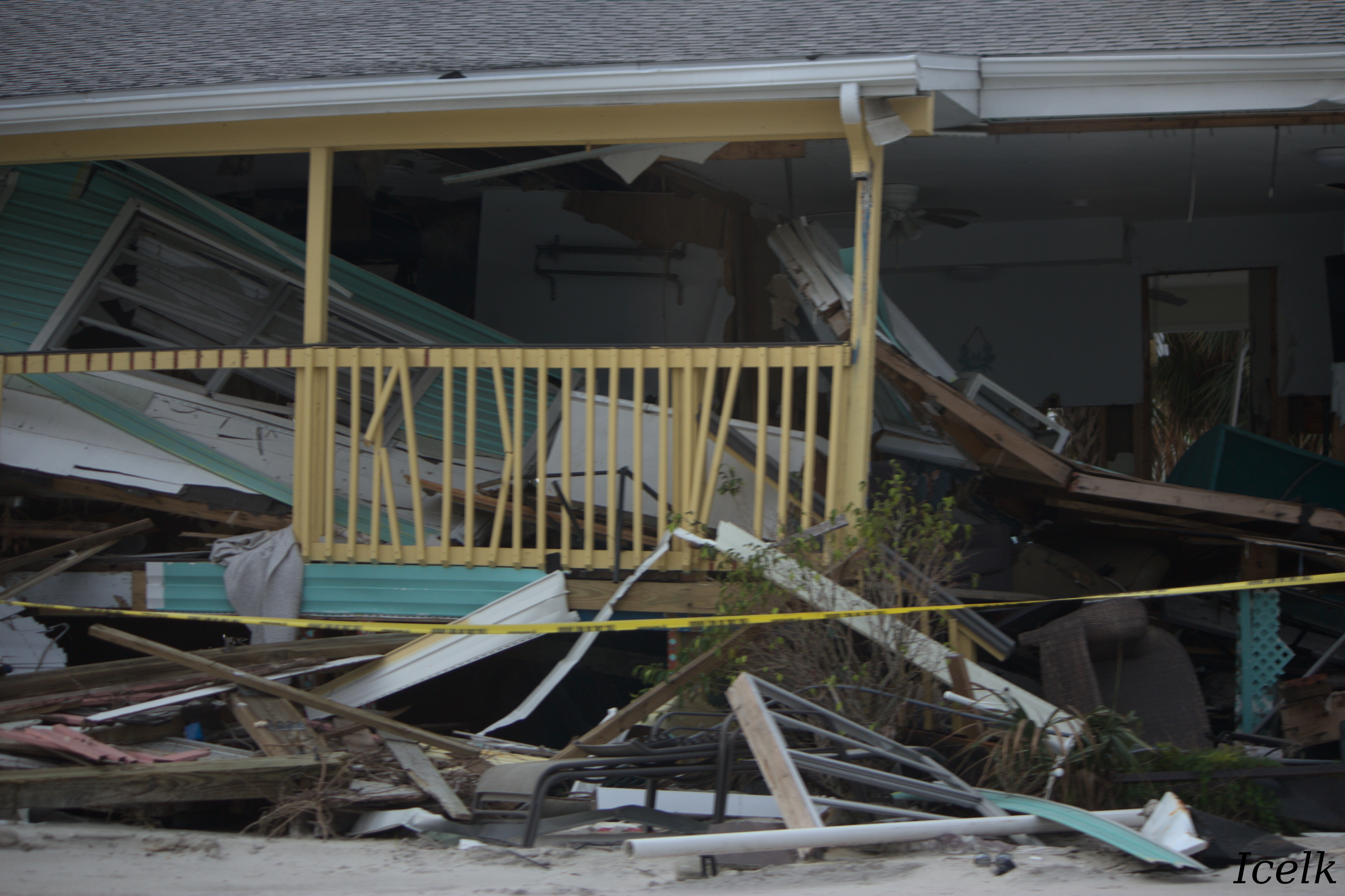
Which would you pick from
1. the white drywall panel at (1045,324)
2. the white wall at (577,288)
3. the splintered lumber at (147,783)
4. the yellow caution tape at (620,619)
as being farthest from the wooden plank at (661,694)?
the white drywall panel at (1045,324)

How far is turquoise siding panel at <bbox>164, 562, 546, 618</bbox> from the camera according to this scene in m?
5.64

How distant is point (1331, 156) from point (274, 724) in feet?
22.2

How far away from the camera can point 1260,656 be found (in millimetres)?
5523

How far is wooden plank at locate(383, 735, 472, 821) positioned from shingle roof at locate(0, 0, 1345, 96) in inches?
127

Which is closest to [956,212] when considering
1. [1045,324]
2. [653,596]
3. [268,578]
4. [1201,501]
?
[1045,324]

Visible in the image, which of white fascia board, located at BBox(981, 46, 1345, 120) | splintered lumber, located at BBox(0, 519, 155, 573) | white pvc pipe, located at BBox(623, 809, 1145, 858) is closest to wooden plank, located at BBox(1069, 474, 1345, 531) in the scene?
white fascia board, located at BBox(981, 46, 1345, 120)

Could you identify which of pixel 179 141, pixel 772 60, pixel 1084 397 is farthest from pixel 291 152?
pixel 1084 397

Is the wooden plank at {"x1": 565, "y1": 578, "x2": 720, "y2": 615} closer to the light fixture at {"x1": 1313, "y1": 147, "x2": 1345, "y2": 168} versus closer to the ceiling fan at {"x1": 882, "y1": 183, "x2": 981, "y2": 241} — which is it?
the ceiling fan at {"x1": 882, "y1": 183, "x2": 981, "y2": 241}

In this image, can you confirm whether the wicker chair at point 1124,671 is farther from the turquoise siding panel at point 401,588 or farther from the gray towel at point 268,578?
the gray towel at point 268,578

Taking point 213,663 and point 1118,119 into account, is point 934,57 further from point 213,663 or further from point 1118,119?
point 213,663

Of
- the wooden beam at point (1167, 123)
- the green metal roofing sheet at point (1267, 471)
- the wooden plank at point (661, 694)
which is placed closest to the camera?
the wooden plank at point (661, 694)

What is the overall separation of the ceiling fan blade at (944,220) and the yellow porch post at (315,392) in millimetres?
4637

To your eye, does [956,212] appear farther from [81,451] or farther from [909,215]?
[81,451]

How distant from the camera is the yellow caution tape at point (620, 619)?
4.50 meters
